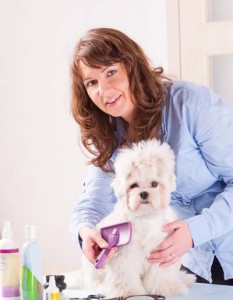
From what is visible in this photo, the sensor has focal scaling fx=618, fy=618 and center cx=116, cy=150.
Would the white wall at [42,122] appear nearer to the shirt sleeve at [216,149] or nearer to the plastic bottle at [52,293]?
the shirt sleeve at [216,149]

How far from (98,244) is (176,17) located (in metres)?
1.76

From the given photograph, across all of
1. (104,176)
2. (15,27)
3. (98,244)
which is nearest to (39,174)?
(15,27)

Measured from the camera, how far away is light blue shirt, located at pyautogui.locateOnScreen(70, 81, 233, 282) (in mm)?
1785

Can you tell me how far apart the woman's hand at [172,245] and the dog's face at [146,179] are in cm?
7

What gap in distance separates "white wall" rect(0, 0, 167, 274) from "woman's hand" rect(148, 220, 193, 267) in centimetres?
204

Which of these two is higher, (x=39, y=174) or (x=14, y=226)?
(x=39, y=174)

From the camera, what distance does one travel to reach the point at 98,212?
1.95 m

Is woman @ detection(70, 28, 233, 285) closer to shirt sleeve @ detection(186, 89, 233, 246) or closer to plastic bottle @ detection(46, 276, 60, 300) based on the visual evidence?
shirt sleeve @ detection(186, 89, 233, 246)

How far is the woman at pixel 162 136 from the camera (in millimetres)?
1769

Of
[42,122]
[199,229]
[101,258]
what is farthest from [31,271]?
[42,122]

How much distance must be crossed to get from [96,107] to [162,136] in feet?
0.80

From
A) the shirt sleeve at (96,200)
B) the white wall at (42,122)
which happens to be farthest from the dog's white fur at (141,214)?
the white wall at (42,122)

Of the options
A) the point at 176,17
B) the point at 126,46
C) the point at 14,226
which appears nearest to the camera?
the point at 126,46

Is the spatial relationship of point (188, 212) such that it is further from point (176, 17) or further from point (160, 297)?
point (176, 17)
